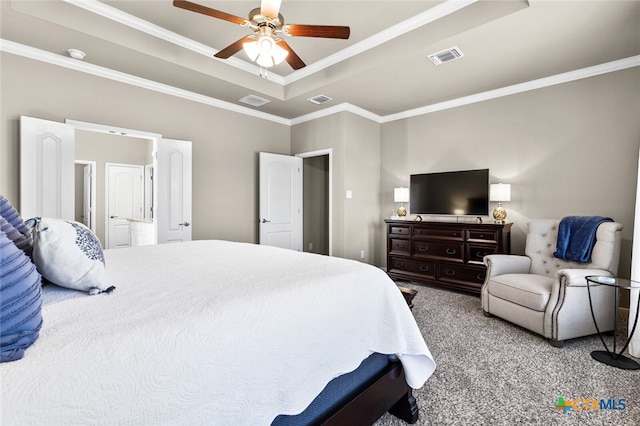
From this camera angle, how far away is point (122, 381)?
2.31 ft

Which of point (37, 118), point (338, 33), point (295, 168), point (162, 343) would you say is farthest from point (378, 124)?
point (162, 343)

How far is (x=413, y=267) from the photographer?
4340 mm

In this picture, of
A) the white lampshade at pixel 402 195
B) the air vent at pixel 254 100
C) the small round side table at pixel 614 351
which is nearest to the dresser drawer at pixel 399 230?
the white lampshade at pixel 402 195

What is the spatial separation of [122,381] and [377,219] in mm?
4823

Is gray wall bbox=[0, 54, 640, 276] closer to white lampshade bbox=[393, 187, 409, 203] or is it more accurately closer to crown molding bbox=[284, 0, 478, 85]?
white lampshade bbox=[393, 187, 409, 203]

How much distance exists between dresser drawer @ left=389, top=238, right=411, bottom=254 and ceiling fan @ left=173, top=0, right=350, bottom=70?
295 cm

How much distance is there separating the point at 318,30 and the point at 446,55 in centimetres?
161

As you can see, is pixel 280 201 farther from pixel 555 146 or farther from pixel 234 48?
pixel 555 146

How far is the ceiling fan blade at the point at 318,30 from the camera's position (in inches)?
87.1

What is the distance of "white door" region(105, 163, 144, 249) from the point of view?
5.14m

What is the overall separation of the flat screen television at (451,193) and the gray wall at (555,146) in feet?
0.82

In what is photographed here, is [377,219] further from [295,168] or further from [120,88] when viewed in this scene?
[120,88]

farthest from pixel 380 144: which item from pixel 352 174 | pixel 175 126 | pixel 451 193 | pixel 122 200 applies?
pixel 122 200
